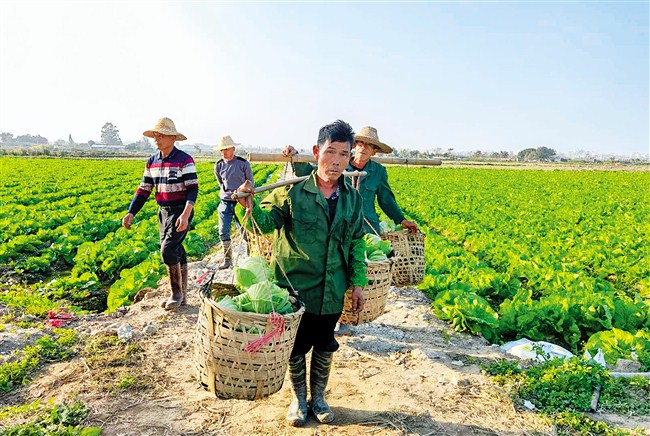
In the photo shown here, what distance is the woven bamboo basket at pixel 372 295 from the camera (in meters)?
3.46

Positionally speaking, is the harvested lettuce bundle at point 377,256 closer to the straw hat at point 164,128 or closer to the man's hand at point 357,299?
the man's hand at point 357,299

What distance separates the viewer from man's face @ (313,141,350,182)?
289 cm

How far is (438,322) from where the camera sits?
559 cm

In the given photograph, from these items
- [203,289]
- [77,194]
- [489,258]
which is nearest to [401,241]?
[203,289]

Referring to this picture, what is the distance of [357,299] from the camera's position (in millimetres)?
3316

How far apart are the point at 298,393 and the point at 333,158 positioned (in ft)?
5.51

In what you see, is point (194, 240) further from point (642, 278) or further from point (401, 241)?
point (642, 278)

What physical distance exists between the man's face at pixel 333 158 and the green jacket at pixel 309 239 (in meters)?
0.14

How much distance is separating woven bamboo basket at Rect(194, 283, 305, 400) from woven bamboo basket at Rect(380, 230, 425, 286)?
82.5 inches

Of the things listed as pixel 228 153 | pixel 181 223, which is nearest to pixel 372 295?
pixel 181 223

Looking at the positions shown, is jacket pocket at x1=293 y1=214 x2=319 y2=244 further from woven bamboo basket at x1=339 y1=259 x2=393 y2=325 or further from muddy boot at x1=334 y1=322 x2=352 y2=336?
muddy boot at x1=334 y1=322 x2=352 y2=336

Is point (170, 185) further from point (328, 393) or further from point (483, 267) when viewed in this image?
point (483, 267)

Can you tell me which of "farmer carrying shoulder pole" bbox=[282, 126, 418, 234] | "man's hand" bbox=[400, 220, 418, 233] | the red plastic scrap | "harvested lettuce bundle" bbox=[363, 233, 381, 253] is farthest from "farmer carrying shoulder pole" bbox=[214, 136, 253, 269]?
"harvested lettuce bundle" bbox=[363, 233, 381, 253]

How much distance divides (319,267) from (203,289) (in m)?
0.75
